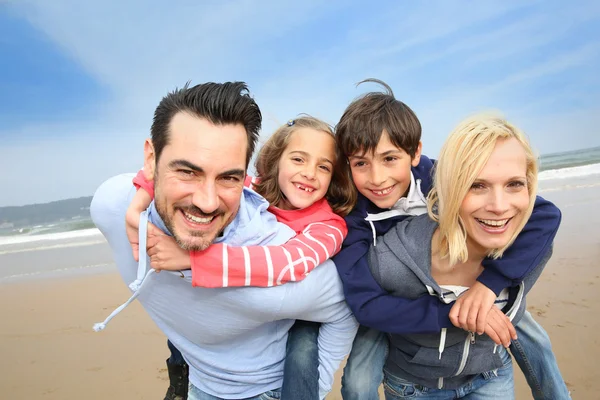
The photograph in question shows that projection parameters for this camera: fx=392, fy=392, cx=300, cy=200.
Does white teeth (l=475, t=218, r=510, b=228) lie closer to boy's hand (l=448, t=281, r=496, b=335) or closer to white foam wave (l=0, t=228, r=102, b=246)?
boy's hand (l=448, t=281, r=496, b=335)

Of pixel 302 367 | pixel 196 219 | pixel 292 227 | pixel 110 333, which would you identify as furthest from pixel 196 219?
pixel 110 333

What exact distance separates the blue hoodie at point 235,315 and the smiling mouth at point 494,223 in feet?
2.40

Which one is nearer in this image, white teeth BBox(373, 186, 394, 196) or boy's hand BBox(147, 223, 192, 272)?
boy's hand BBox(147, 223, 192, 272)

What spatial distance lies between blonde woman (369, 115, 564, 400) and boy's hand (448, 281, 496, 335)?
0.15 feet

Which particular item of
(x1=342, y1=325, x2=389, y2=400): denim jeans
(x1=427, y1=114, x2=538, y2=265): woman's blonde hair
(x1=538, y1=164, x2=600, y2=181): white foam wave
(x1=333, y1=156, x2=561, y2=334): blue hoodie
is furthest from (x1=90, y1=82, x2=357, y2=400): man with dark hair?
(x1=538, y1=164, x2=600, y2=181): white foam wave

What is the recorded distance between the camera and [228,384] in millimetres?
2027

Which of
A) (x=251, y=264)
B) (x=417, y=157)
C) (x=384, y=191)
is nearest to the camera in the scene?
(x=251, y=264)

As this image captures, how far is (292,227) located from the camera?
7.50 feet

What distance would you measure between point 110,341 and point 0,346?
1.45 metres

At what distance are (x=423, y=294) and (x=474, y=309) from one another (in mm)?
259

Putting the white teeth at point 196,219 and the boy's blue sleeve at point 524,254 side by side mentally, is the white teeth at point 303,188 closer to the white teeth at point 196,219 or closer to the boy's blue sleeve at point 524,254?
the white teeth at point 196,219

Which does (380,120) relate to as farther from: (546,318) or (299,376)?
(546,318)

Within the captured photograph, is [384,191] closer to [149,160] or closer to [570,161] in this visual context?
[149,160]

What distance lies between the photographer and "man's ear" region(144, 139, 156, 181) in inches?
75.6
